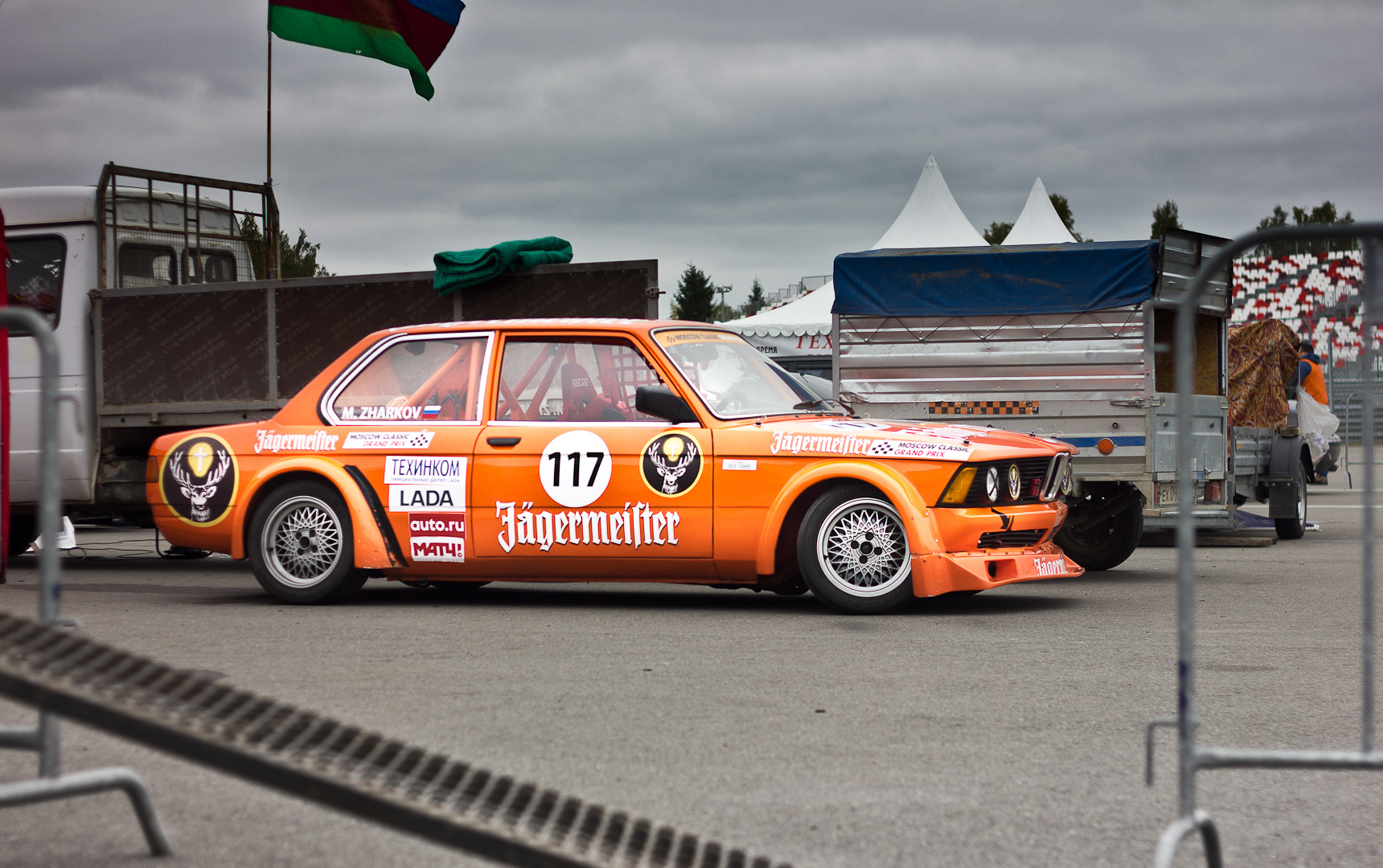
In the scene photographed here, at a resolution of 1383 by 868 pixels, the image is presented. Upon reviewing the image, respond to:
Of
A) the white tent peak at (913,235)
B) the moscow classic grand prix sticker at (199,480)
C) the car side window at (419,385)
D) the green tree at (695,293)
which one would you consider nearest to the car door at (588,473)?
the car side window at (419,385)

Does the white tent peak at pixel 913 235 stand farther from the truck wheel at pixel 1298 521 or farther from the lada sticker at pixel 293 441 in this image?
the lada sticker at pixel 293 441

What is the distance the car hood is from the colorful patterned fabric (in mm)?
7782

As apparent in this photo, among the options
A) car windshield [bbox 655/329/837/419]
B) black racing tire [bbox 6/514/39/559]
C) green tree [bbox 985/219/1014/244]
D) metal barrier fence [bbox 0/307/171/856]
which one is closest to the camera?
metal barrier fence [bbox 0/307/171/856]

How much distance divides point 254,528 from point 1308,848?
6492 millimetres

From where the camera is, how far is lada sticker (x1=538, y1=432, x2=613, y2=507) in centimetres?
794

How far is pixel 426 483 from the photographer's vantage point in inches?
324

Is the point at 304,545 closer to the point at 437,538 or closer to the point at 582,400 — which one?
the point at 437,538

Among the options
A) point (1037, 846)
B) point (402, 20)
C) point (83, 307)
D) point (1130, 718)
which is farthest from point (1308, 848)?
point (402, 20)

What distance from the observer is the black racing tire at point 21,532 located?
12148mm

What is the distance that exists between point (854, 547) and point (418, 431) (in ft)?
8.55

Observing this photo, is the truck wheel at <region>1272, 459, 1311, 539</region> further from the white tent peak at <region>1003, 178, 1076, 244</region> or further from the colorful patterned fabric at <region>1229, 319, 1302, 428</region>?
the white tent peak at <region>1003, 178, 1076, 244</region>

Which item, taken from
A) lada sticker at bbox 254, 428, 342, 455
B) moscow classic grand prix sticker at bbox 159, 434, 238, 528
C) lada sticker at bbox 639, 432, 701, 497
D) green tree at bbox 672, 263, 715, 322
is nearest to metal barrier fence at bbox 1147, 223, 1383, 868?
lada sticker at bbox 639, 432, 701, 497

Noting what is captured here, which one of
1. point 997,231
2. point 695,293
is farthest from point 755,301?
point 997,231

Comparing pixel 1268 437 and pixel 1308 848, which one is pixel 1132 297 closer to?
pixel 1268 437
